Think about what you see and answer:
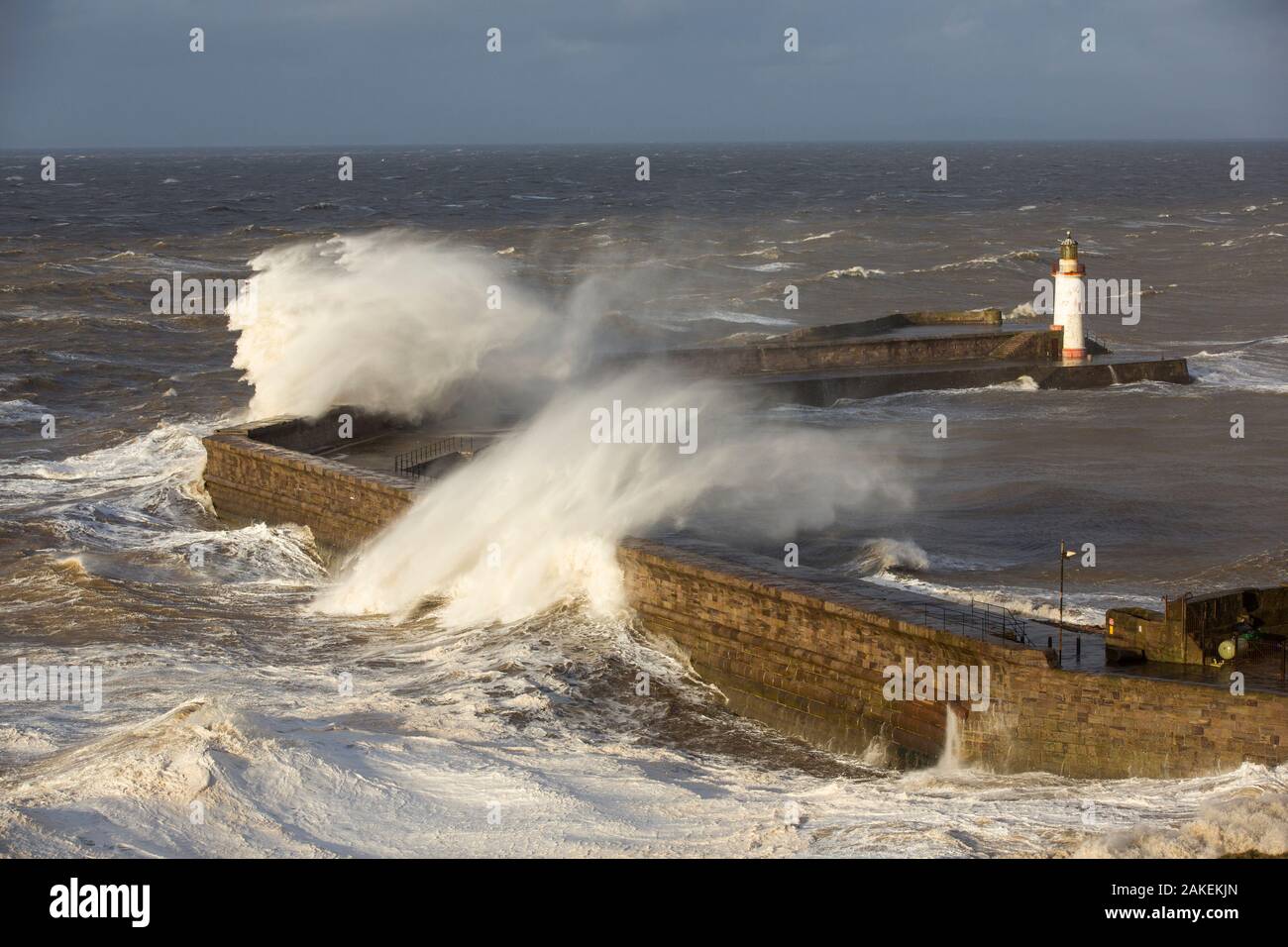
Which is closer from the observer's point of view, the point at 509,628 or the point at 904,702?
the point at 904,702

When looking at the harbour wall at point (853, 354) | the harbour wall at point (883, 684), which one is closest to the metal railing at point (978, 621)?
the harbour wall at point (883, 684)

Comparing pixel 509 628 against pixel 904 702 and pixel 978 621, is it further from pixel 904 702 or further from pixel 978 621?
pixel 978 621

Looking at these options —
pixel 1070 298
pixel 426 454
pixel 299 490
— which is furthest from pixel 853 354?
pixel 299 490

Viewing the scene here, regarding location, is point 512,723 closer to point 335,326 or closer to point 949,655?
point 949,655

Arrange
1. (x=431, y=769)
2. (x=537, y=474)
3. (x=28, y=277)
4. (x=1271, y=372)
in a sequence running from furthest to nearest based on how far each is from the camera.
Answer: (x=28, y=277) < (x=1271, y=372) < (x=537, y=474) < (x=431, y=769)

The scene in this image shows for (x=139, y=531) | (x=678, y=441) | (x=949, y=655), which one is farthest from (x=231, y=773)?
(x=678, y=441)

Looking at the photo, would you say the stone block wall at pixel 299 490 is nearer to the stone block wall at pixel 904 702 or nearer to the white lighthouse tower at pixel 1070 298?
the stone block wall at pixel 904 702
